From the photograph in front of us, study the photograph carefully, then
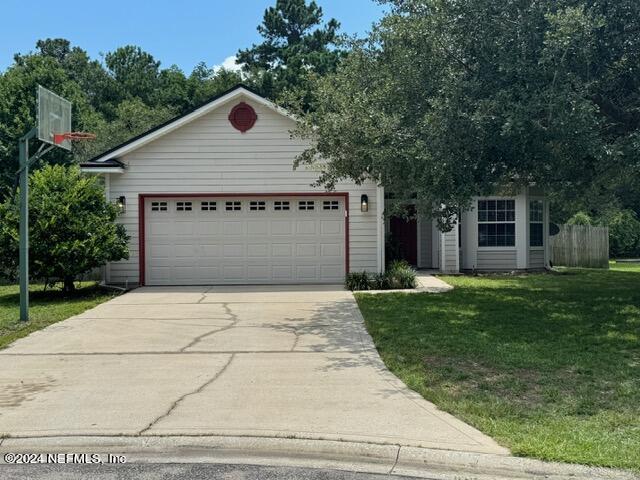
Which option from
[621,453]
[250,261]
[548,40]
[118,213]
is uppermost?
[548,40]

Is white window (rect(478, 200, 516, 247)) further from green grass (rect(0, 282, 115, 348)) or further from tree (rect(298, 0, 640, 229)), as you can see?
green grass (rect(0, 282, 115, 348))

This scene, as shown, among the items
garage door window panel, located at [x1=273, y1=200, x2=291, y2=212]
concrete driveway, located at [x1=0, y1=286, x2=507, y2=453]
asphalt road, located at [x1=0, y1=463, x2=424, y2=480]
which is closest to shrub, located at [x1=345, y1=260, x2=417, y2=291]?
garage door window panel, located at [x1=273, y1=200, x2=291, y2=212]

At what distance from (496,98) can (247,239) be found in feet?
28.7

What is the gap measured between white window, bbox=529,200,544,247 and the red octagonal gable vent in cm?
933

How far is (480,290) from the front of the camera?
13930 mm

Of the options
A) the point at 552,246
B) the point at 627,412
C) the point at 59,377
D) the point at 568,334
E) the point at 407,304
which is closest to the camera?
the point at 627,412

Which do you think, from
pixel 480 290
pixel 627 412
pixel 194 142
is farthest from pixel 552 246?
pixel 627 412

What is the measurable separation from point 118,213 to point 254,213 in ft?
11.1

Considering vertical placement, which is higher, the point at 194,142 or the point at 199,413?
the point at 194,142

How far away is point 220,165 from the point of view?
15258 mm

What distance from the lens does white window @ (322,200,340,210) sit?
15.5 m

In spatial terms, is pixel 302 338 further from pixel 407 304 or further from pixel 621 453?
pixel 621 453

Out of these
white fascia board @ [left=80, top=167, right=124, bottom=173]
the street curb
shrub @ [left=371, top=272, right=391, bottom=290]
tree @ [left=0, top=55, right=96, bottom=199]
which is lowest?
the street curb

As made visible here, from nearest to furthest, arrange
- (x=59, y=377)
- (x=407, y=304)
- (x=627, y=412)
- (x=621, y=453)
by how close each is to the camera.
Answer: (x=621, y=453)
(x=627, y=412)
(x=59, y=377)
(x=407, y=304)
